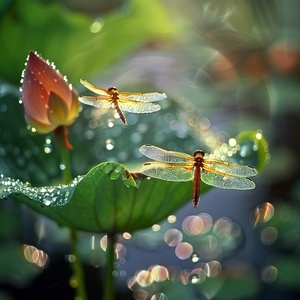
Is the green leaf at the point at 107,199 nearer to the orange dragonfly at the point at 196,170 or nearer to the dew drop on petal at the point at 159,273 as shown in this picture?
the orange dragonfly at the point at 196,170

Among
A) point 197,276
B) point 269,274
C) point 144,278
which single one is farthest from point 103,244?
point 269,274

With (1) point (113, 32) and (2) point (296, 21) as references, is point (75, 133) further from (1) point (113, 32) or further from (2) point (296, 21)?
(2) point (296, 21)

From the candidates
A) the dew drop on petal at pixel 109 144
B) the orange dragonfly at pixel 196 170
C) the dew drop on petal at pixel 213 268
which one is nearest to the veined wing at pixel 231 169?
the orange dragonfly at pixel 196 170

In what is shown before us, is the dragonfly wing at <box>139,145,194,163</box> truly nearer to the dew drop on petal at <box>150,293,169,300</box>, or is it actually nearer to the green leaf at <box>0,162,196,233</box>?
the green leaf at <box>0,162,196,233</box>

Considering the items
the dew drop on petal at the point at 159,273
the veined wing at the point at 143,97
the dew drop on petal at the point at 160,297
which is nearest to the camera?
the veined wing at the point at 143,97

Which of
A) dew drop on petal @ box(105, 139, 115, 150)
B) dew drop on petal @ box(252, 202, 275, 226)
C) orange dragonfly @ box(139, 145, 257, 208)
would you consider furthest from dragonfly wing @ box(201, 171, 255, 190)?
dew drop on petal @ box(252, 202, 275, 226)

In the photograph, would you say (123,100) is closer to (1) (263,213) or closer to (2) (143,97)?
(2) (143,97)
